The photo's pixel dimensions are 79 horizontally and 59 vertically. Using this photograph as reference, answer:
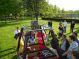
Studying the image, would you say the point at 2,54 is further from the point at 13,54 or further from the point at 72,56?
the point at 72,56

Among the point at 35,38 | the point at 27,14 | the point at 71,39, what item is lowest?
the point at 27,14

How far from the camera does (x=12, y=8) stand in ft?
166

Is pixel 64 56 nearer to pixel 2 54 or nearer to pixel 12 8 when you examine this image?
pixel 2 54

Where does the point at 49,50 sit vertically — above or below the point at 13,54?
above

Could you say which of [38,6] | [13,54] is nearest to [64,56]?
[13,54]

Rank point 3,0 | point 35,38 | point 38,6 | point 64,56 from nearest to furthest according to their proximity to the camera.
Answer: point 64,56 < point 35,38 < point 3,0 < point 38,6

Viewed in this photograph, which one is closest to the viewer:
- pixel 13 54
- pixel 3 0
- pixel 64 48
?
pixel 64 48

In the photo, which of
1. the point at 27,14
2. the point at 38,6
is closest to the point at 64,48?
the point at 38,6

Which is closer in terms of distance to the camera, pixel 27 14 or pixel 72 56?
pixel 72 56

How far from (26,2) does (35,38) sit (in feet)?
189

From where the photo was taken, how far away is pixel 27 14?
80.6 meters

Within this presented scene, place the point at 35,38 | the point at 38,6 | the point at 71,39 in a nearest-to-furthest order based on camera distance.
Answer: the point at 71,39 → the point at 35,38 → the point at 38,6

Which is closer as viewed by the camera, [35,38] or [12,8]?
[35,38]

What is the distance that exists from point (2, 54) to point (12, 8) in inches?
1422
